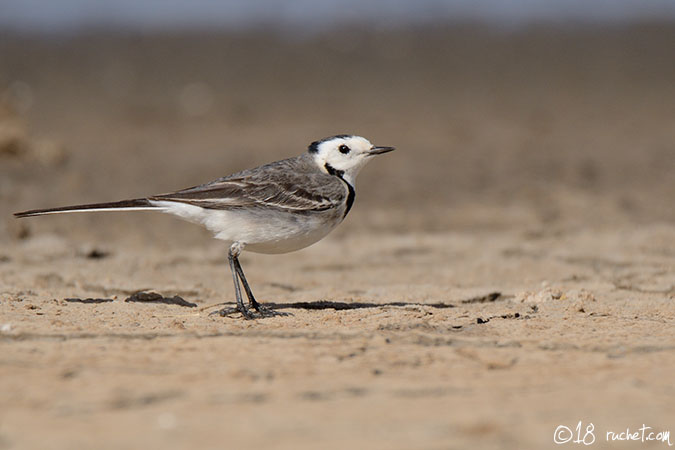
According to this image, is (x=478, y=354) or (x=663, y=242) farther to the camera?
(x=663, y=242)

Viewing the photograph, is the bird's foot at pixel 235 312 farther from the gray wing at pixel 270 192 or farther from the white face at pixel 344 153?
the white face at pixel 344 153

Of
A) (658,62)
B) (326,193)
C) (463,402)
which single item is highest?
(658,62)

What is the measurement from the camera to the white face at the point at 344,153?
682 centimetres

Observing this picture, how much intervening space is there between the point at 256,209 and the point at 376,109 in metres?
13.1

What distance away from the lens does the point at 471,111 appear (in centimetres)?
Result: 1866

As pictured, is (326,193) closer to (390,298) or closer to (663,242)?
(390,298)

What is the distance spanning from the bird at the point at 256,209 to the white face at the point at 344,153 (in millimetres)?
238

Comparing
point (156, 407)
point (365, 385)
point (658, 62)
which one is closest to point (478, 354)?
point (365, 385)

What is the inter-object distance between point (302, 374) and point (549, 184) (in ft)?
27.9

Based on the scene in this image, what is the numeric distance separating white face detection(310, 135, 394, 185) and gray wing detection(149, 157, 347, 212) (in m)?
0.21

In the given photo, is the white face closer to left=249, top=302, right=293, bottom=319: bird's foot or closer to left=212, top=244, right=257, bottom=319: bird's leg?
left=212, top=244, right=257, bottom=319: bird's leg

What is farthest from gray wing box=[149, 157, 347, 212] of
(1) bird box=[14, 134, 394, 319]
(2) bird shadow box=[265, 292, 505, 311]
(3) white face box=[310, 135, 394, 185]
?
(2) bird shadow box=[265, 292, 505, 311]

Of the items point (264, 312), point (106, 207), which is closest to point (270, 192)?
point (264, 312)

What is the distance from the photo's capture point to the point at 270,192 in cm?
639
